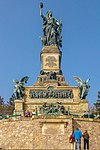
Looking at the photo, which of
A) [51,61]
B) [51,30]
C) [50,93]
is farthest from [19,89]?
[51,30]

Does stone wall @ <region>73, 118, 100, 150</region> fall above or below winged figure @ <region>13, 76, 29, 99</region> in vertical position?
below

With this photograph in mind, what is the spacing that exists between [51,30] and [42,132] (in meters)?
20.9

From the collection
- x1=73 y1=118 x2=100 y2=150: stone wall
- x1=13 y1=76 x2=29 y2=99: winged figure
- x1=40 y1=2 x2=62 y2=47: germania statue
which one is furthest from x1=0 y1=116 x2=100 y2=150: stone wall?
x1=40 y1=2 x2=62 y2=47: germania statue

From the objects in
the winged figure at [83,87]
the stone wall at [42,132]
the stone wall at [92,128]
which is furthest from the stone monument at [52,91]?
the stone wall at [42,132]

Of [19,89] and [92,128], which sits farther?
[19,89]

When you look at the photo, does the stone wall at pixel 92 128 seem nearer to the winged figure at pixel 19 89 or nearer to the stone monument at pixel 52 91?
the stone monument at pixel 52 91

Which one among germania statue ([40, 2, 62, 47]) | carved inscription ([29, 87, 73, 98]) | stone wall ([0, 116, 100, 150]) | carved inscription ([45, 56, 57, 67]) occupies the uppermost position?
germania statue ([40, 2, 62, 47])

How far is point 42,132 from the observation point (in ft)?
106

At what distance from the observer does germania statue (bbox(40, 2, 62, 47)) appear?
50250 mm

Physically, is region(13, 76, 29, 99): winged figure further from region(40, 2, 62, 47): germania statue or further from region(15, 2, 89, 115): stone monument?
region(40, 2, 62, 47): germania statue

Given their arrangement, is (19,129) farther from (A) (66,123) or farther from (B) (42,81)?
(B) (42,81)

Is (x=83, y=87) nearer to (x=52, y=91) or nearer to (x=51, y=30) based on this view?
(x=52, y=91)

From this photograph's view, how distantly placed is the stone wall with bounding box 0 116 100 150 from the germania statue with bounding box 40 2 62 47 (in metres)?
18.1

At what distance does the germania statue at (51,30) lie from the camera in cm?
5025
